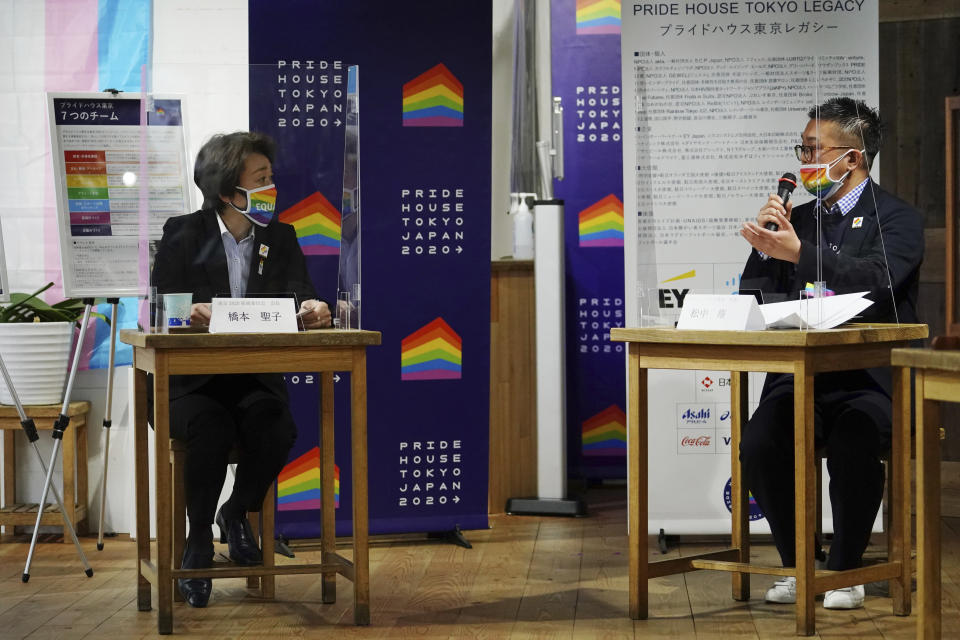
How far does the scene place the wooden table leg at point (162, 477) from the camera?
8.32 ft

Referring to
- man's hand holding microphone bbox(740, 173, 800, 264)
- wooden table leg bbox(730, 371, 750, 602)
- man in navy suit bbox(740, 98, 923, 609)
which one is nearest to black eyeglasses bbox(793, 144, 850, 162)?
man in navy suit bbox(740, 98, 923, 609)

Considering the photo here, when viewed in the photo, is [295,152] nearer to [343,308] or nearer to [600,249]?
[343,308]

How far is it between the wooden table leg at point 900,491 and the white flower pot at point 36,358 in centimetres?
253

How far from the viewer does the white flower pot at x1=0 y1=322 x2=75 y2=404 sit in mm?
3645

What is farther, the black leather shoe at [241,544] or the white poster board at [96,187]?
the white poster board at [96,187]

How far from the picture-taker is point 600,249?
4887 millimetres

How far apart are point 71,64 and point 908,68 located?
3069 millimetres

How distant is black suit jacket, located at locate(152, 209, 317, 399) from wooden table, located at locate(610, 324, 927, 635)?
790 millimetres

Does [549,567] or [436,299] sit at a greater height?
[436,299]

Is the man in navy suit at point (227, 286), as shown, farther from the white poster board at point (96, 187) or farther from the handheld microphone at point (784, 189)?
the handheld microphone at point (784, 189)

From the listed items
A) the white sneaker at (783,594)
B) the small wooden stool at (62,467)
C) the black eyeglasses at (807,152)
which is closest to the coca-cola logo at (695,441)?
the white sneaker at (783,594)

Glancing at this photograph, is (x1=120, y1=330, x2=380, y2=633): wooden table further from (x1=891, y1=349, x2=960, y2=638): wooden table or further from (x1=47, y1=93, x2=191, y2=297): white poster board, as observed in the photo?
(x1=891, y1=349, x2=960, y2=638): wooden table

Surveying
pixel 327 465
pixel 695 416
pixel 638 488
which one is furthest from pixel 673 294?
pixel 327 465

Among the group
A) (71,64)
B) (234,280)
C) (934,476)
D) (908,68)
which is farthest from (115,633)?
(908,68)
